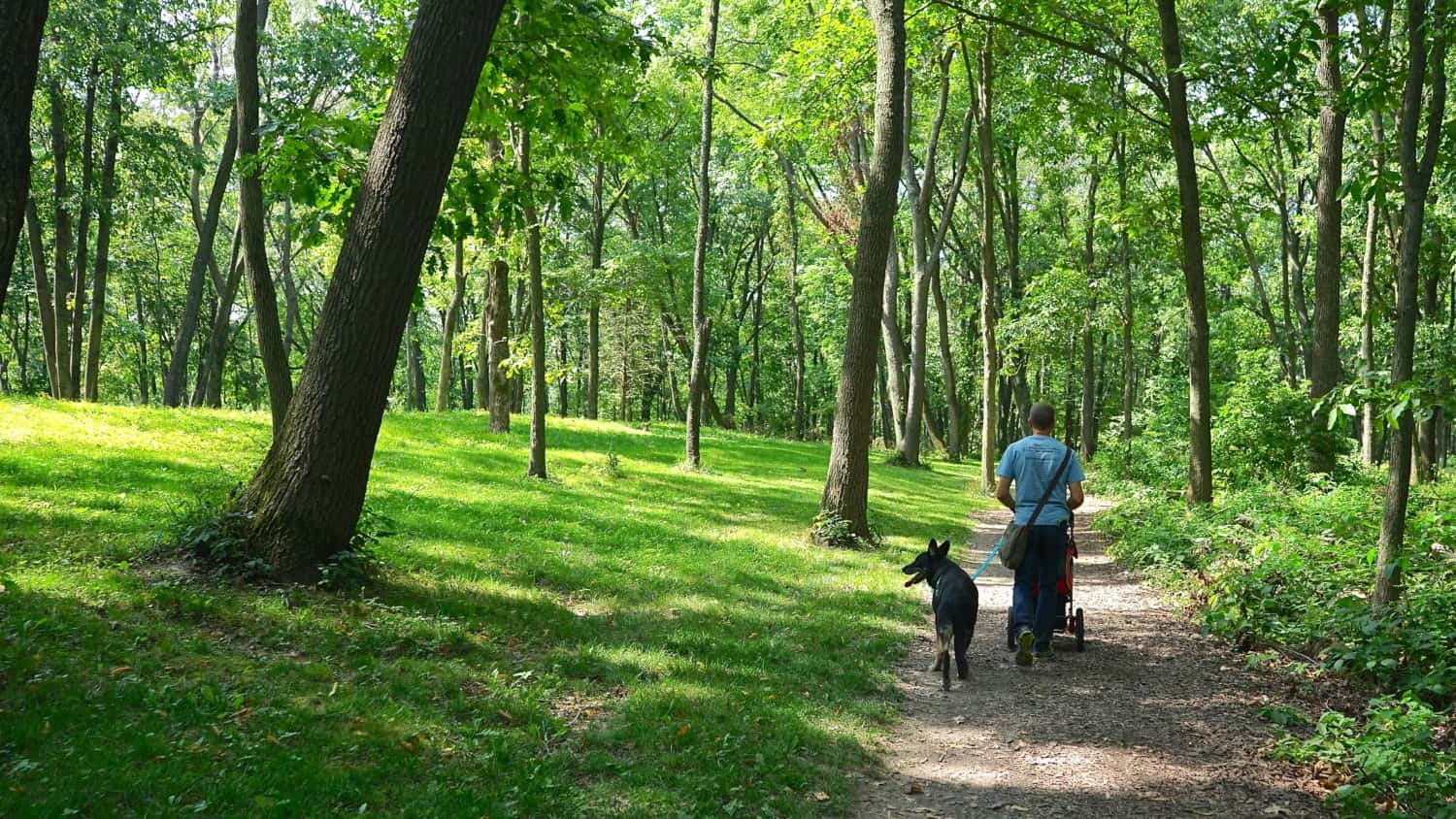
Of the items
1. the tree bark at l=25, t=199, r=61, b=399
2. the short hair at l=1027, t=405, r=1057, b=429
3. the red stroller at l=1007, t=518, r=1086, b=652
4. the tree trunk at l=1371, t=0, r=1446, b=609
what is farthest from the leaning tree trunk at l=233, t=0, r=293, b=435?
the tree bark at l=25, t=199, r=61, b=399

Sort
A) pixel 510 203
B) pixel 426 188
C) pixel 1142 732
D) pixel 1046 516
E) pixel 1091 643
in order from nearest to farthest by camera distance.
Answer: pixel 1142 732, pixel 426 188, pixel 1046 516, pixel 1091 643, pixel 510 203

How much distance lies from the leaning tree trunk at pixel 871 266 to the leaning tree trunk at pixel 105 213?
1702 cm

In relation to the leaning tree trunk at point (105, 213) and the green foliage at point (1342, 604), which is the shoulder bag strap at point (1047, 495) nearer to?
the green foliage at point (1342, 604)

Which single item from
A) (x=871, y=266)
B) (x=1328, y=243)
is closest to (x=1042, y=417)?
(x=871, y=266)

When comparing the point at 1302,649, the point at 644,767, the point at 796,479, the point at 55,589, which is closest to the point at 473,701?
the point at 644,767

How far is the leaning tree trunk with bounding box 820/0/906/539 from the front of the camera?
11008mm

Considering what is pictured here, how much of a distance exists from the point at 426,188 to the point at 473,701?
3602 mm

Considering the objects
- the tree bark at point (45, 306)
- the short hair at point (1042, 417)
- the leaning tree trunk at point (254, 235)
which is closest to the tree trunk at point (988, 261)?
the short hair at point (1042, 417)

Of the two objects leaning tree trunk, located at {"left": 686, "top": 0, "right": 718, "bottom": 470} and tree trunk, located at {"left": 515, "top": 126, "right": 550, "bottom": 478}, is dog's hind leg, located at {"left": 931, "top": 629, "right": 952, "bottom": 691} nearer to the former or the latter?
tree trunk, located at {"left": 515, "top": 126, "right": 550, "bottom": 478}

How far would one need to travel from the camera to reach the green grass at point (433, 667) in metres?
3.81

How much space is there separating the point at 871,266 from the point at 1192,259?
5.12 meters

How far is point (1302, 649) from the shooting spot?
6.64m

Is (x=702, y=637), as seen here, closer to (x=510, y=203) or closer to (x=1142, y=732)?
(x=1142, y=732)

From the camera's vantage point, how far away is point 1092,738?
521cm
